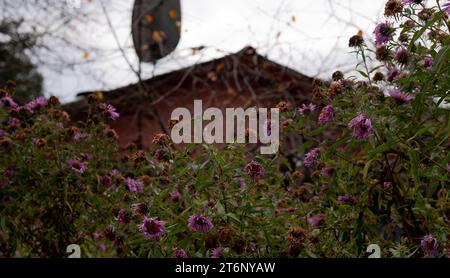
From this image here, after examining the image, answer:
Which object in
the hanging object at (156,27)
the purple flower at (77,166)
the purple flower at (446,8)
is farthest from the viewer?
the hanging object at (156,27)

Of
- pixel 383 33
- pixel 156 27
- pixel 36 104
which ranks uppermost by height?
pixel 156 27

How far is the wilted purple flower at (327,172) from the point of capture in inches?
68.3

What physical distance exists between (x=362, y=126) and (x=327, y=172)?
1.38ft

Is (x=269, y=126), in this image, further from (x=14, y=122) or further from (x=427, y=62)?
(x=14, y=122)

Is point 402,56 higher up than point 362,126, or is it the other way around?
point 402,56

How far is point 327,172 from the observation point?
1739 millimetres

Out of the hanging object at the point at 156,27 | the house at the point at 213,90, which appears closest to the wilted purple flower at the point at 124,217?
the house at the point at 213,90

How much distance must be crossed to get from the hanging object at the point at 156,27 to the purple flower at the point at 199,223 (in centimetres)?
314

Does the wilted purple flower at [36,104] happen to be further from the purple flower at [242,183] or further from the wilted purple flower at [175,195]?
the purple flower at [242,183]

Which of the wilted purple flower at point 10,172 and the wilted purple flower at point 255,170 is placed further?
the wilted purple flower at point 10,172

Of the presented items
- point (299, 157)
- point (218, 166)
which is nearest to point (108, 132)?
point (218, 166)

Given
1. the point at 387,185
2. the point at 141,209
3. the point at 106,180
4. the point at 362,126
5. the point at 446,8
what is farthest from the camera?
the point at 106,180

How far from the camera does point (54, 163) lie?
204 cm

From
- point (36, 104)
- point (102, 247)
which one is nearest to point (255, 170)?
point (36, 104)
